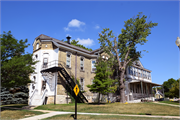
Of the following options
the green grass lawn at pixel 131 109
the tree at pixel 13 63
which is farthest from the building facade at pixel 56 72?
the green grass lawn at pixel 131 109

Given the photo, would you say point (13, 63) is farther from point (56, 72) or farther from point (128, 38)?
point (128, 38)

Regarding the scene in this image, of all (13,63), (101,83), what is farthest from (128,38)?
(13,63)

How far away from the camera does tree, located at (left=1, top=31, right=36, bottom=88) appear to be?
46.2 feet

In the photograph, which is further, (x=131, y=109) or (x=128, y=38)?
(x=128, y=38)

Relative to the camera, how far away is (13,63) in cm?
1393

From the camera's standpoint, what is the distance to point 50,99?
20500 millimetres

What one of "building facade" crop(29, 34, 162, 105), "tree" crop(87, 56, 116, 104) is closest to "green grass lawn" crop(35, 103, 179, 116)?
"tree" crop(87, 56, 116, 104)


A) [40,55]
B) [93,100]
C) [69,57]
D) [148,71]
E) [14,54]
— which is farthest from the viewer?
[148,71]

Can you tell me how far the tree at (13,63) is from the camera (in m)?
14.1

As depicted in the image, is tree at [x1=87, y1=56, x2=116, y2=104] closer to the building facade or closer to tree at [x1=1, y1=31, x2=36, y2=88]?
the building facade

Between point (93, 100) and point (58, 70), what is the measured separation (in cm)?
886

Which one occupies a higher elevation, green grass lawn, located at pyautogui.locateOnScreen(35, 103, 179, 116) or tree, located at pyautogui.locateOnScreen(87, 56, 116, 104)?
tree, located at pyautogui.locateOnScreen(87, 56, 116, 104)

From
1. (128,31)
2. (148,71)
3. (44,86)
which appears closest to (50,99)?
(44,86)

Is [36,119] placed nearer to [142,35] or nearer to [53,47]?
[53,47]
